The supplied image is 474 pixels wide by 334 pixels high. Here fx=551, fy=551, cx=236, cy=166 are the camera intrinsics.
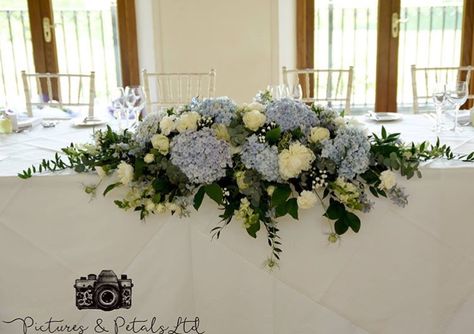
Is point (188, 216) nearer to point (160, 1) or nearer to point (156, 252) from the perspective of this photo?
point (156, 252)

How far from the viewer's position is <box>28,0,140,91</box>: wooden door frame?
3.72 m

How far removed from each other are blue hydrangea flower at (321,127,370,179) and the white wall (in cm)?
230

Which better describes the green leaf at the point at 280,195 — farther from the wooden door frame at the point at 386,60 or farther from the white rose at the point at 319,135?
the wooden door frame at the point at 386,60

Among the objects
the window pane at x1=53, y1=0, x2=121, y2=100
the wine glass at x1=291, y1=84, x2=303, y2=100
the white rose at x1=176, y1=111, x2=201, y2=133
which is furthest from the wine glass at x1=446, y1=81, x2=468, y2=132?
the window pane at x1=53, y1=0, x2=121, y2=100

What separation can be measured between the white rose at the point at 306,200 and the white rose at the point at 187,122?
31 cm

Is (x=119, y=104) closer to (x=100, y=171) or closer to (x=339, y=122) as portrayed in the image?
(x=100, y=171)

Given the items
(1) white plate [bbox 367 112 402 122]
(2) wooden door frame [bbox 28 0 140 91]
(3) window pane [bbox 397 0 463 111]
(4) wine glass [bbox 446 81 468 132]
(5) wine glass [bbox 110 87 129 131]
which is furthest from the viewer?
(3) window pane [bbox 397 0 463 111]

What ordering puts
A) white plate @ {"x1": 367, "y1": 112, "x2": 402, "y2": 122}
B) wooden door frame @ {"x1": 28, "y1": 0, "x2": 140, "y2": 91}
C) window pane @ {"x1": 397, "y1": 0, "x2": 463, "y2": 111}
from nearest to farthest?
white plate @ {"x1": 367, "y1": 112, "x2": 402, "y2": 122} < wooden door frame @ {"x1": 28, "y1": 0, "x2": 140, "y2": 91} < window pane @ {"x1": 397, "y1": 0, "x2": 463, "y2": 111}

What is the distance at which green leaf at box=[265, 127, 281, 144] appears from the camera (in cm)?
135

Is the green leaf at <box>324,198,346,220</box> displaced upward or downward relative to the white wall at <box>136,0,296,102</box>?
downward

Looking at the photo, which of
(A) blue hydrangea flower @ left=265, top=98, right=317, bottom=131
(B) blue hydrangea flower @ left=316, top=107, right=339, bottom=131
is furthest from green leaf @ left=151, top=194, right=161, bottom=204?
(B) blue hydrangea flower @ left=316, top=107, right=339, bottom=131

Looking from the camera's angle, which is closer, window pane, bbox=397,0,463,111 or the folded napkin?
the folded napkin

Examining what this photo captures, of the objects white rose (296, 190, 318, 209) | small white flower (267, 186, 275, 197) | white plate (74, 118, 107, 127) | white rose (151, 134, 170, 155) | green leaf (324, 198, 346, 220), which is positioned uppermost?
white rose (151, 134, 170, 155)

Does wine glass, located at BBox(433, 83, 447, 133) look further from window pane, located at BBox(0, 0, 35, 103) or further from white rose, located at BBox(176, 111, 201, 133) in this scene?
window pane, located at BBox(0, 0, 35, 103)
